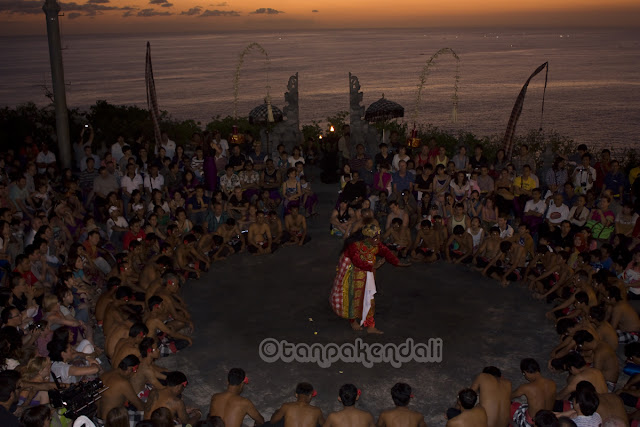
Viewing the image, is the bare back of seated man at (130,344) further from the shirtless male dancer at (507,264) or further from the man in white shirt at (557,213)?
the man in white shirt at (557,213)

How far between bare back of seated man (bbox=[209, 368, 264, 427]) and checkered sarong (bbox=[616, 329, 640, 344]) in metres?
5.44

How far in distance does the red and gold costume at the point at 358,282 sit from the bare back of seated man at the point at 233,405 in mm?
3175

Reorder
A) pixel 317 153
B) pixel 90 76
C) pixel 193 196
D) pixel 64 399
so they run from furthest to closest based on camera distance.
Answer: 1. pixel 90 76
2. pixel 317 153
3. pixel 193 196
4. pixel 64 399

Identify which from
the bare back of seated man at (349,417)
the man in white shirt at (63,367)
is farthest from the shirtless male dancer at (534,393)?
the man in white shirt at (63,367)

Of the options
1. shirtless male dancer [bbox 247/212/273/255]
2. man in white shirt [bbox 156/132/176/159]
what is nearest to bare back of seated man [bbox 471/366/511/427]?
shirtless male dancer [bbox 247/212/273/255]

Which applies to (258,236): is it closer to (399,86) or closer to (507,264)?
(507,264)

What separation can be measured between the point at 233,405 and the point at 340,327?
3.30 meters

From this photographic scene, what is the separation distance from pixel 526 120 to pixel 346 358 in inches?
2817

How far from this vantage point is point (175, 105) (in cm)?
8206

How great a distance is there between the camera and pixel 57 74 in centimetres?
1346

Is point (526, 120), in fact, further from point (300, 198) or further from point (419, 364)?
point (419, 364)

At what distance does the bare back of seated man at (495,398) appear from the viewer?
655 centimetres

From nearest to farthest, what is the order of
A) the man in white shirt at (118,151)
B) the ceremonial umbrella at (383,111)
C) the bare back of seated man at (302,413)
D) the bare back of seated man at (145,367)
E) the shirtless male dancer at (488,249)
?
the bare back of seated man at (302,413) < the bare back of seated man at (145,367) < the shirtless male dancer at (488,249) < the man in white shirt at (118,151) < the ceremonial umbrella at (383,111)

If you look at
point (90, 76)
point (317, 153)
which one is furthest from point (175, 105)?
point (317, 153)
